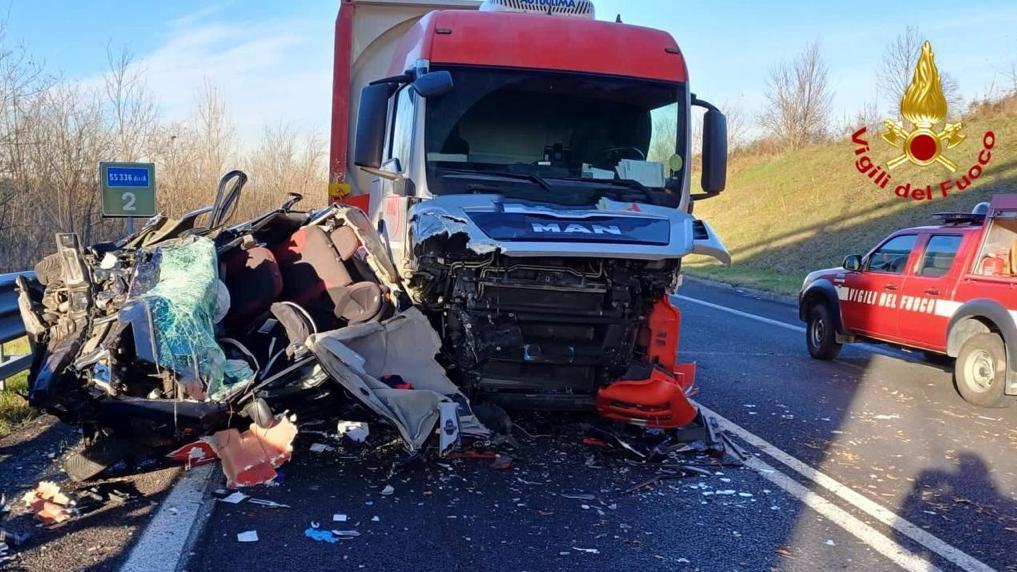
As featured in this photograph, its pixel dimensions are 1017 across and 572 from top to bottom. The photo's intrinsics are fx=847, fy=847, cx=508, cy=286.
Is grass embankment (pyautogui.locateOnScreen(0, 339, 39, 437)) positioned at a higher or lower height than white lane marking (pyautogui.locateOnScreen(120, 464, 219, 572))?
lower

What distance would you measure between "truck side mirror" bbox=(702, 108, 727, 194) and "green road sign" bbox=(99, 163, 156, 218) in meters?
7.79

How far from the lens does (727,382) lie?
8555mm

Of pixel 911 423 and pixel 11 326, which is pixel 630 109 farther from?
pixel 11 326

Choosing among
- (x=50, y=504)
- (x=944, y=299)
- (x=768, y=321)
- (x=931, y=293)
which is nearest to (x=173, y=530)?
(x=50, y=504)

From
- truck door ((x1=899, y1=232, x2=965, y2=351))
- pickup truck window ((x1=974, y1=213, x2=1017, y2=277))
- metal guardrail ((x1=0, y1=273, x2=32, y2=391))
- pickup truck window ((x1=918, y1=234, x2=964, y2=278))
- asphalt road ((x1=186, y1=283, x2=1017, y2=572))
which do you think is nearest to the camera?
asphalt road ((x1=186, y1=283, x2=1017, y2=572))

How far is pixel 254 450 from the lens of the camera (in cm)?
498

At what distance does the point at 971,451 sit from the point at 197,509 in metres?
5.39

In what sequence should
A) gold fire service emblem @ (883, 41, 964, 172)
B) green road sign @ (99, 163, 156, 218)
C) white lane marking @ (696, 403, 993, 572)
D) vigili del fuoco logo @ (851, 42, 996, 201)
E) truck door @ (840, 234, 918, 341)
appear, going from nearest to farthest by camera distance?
white lane marking @ (696, 403, 993, 572)
truck door @ (840, 234, 918, 341)
green road sign @ (99, 163, 156, 218)
gold fire service emblem @ (883, 41, 964, 172)
vigili del fuoco logo @ (851, 42, 996, 201)

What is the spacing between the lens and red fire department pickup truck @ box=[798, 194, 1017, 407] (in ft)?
25.4

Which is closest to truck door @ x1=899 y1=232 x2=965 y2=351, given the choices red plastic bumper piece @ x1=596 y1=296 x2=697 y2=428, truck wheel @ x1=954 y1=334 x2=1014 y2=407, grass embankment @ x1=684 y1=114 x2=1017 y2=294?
truck wheel @ x1=954 y1=334 x2=1014 y2=407

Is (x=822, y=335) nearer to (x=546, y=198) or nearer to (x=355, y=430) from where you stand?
(x=546, y=198)

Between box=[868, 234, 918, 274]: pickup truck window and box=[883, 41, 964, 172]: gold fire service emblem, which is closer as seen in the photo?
box=[868, 234, 918, 274]: pickup truck window

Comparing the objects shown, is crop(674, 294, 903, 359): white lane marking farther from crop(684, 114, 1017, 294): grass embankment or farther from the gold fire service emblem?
the gold fire service emblem

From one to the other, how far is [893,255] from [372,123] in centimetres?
660
